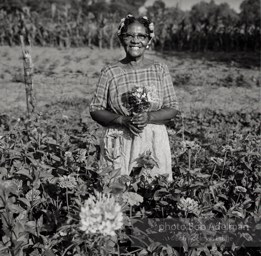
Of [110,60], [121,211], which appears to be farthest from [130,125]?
[110,60]

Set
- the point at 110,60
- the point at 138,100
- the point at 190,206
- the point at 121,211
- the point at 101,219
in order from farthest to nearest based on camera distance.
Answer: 1. the point at 110,60
2. the point at 138,100
3. the point at 190,206
4. the point at 121,211
5. the point at 101,219

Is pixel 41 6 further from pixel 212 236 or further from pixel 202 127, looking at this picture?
pixel 212 236

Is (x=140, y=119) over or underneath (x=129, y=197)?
over

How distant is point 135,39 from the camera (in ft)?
7.30

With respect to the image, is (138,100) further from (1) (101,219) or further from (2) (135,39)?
(1) (101,219)

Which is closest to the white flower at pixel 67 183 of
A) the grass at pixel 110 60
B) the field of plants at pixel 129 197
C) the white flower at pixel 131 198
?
the field of plants at pixel 129 197

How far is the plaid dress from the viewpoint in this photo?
2.28 meters

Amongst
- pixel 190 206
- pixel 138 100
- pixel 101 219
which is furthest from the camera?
pixel 138 100

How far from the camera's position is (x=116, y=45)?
49.4 feet

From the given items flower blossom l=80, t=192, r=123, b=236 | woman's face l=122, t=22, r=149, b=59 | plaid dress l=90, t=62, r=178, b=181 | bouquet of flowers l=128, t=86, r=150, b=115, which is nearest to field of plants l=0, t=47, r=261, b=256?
flower blossom l=80, t=192, r=123, b=236

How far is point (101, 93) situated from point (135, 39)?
1.30 feet

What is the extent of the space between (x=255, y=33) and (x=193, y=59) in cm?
400

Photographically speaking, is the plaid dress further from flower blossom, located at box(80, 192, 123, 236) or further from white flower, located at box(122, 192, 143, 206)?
flower blossom, located at box(80, 192, 123, 236)

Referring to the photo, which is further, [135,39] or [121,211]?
[135,39]
